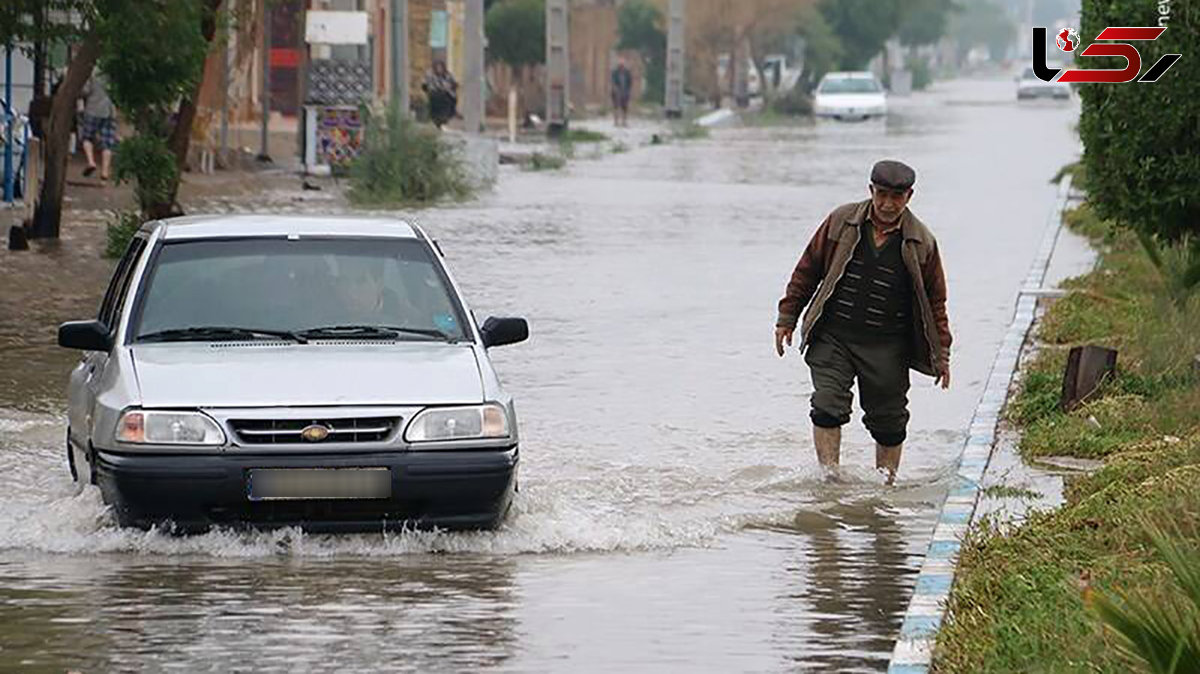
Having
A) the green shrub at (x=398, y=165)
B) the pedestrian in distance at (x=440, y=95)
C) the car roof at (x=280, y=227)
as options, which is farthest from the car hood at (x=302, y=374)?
the pedestrian in distance at (x=440, y=95)

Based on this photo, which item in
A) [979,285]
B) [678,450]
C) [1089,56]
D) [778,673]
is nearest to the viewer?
[778,673]

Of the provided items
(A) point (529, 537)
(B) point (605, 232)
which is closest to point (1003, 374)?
(A) point (529, 537)

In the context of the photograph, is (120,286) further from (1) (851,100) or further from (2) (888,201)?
(1) (851,100)

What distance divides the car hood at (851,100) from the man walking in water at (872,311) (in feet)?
193

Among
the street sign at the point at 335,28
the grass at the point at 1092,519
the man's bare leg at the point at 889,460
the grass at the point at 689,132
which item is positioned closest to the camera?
the grass at the point at 1092,519

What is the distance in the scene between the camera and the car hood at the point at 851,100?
2790 inches

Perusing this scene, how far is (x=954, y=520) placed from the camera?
11156mm

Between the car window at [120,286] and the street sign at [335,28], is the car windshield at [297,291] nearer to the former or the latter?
the car window at [120,286]

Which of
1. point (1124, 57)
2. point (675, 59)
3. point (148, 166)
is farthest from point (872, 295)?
point (675, 59)

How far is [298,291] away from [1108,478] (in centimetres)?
345

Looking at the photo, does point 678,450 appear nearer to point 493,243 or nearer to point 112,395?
point 112,395

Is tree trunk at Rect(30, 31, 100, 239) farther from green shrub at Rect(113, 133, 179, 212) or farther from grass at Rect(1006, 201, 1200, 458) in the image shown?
grass at Rect(1006, 201, 1200, 458)

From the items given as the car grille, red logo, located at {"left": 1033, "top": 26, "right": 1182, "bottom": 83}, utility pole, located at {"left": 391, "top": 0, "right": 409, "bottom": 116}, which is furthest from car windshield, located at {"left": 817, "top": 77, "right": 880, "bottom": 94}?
the car grille

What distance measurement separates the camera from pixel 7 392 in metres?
15.6
